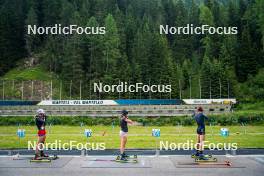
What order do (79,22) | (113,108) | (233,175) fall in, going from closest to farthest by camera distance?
(233,175)
(113,108)
(79,22)

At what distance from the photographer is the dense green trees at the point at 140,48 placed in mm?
67750

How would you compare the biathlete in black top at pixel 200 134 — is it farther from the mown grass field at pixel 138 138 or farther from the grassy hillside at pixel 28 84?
the grassy hillside at pixel 28 84

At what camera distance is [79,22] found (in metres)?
88.0

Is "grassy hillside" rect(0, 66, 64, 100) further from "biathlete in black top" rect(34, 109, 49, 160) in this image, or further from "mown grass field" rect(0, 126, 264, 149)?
"biathlete in black top" rect(34, 109, 49, 160)

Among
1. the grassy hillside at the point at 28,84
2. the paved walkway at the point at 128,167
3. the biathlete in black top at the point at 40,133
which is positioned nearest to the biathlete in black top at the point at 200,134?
the paved walkway at the point at 128,167

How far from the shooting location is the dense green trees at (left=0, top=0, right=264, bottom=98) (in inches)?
2667

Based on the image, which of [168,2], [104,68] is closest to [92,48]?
[104,68]

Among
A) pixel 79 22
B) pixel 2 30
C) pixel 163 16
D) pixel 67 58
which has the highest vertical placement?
pixel 163 16

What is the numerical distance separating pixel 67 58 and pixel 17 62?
55.3 ft

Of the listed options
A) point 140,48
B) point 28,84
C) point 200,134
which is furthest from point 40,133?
point 28,84

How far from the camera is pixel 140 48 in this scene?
79938mm

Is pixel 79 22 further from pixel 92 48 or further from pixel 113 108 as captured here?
pixel 113 108

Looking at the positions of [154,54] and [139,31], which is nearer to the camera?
[154,54]

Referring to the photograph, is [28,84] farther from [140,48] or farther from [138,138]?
[138,138]
